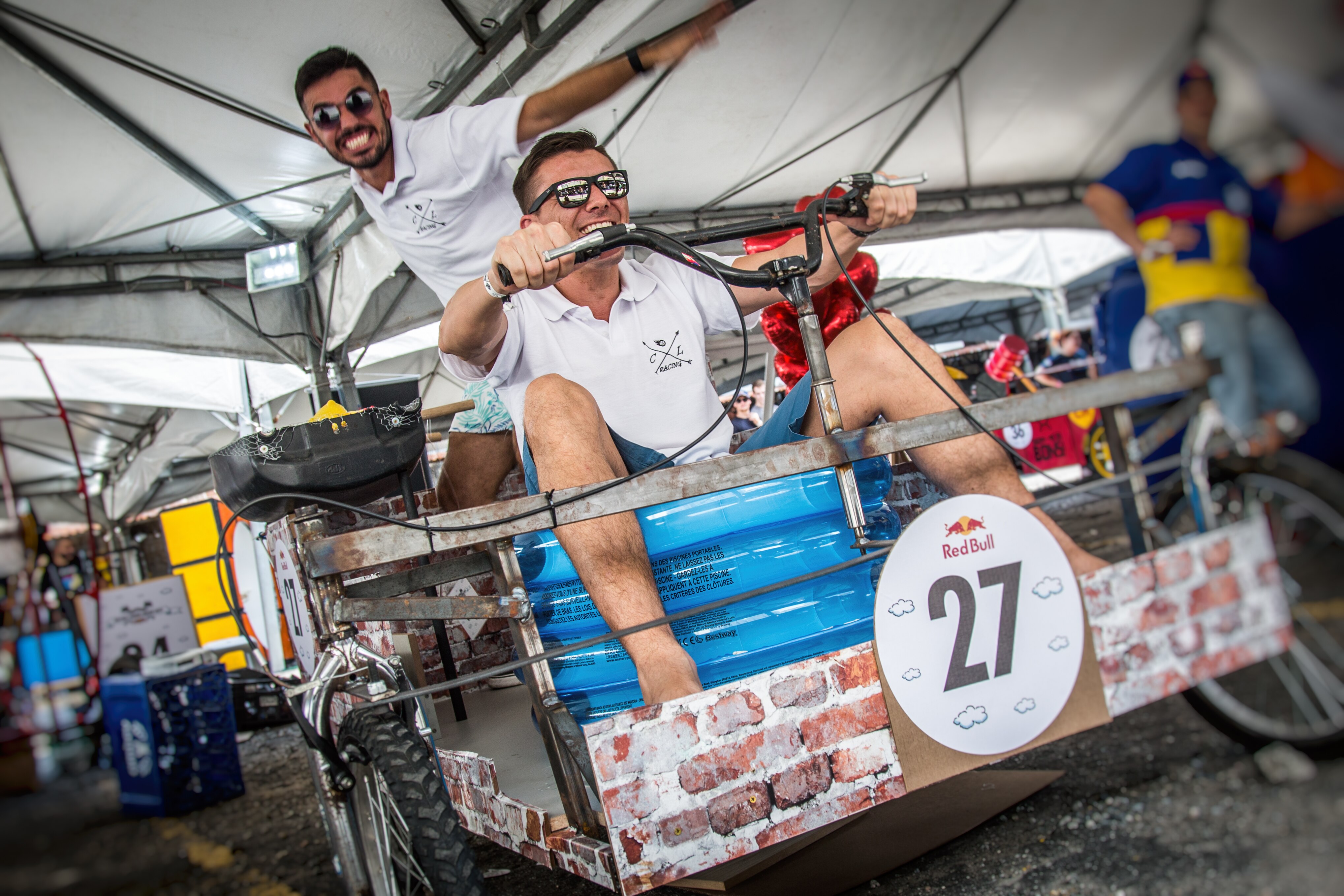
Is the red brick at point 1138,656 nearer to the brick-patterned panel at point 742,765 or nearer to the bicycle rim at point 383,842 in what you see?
the brick-patterned panel at point 742,765

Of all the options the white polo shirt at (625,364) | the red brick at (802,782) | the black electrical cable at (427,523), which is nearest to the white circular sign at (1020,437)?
the white polo shirt at (625,364)

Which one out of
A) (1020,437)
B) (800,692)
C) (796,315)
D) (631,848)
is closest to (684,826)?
(631,848)

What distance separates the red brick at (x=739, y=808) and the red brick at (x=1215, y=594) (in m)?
0.43

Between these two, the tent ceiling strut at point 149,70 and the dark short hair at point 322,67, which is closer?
the tent ceiling strut at point 149,70

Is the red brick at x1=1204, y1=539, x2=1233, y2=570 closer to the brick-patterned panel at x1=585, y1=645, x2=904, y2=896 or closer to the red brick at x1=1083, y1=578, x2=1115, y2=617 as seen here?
the red brick at x1=1083, y1=578, x2=1115, y2=617

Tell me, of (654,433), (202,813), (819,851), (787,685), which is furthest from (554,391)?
(819,851)

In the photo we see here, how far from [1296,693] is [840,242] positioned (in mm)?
854

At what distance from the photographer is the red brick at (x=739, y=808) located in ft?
2.40

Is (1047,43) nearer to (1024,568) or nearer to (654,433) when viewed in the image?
(1024,568)

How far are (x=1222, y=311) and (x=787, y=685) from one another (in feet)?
1.68

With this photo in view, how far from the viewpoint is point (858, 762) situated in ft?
2.58

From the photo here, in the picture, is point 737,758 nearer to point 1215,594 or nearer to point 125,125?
point 1215,594

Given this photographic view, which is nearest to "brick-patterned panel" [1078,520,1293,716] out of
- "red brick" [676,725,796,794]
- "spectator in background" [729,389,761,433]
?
"red brick" [676,725,796,794]

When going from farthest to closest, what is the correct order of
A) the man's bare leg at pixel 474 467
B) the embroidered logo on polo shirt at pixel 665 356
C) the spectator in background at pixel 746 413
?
the spectator in background at pixel 746 413
the man's bare leg at pixel 474 467
the embroidered logo on polo shirt at pixel 665 356
